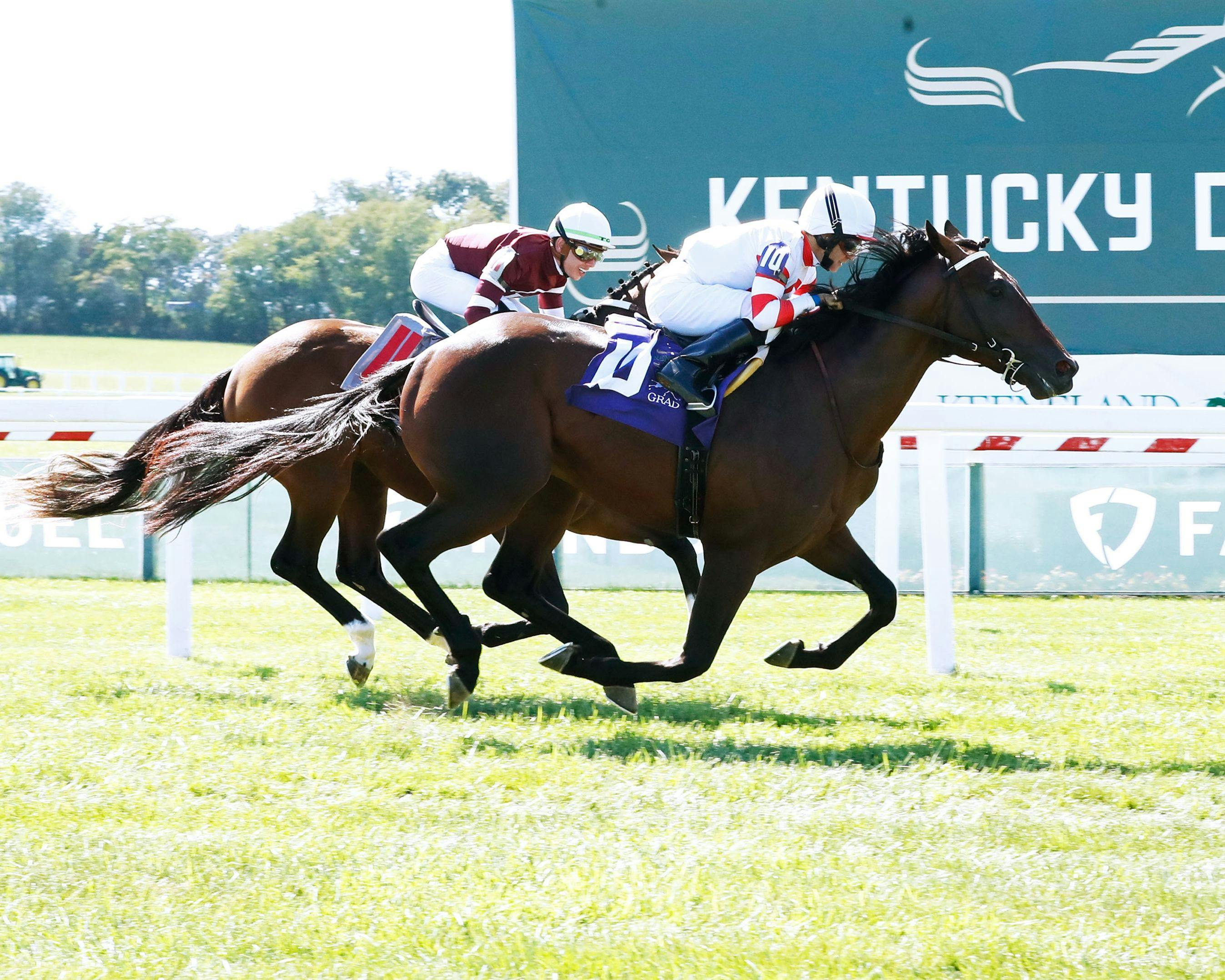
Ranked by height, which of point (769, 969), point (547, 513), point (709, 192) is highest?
point (709, 192)

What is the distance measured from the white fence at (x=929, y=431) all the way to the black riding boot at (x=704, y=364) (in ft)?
5.63

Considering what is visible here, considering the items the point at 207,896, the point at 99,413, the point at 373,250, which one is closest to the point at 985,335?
the point at 207,896

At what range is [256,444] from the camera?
5137 millimetres

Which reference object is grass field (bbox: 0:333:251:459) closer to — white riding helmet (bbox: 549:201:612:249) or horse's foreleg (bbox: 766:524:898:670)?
white riding helmet (bbox: 549:201:612:249)

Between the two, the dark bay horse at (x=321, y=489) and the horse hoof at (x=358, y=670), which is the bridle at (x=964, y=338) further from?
the horse hoof at (x=358, y=670)

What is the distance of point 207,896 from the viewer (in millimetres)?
2766

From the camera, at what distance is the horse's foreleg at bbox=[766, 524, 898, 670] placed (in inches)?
193

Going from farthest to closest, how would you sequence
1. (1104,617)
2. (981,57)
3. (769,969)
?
(981,57), (1104,617), (769,969)

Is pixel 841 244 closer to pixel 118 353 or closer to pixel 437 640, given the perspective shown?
pixel 437 640

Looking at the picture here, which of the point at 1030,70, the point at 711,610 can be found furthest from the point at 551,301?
the point at 1030,70

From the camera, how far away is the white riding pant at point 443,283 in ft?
19.4

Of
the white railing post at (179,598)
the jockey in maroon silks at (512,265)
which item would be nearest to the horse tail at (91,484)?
the white railing post at (179,598)

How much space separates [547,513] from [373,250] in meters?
57.5

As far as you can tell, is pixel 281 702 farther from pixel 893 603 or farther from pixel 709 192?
pixel 709 192
